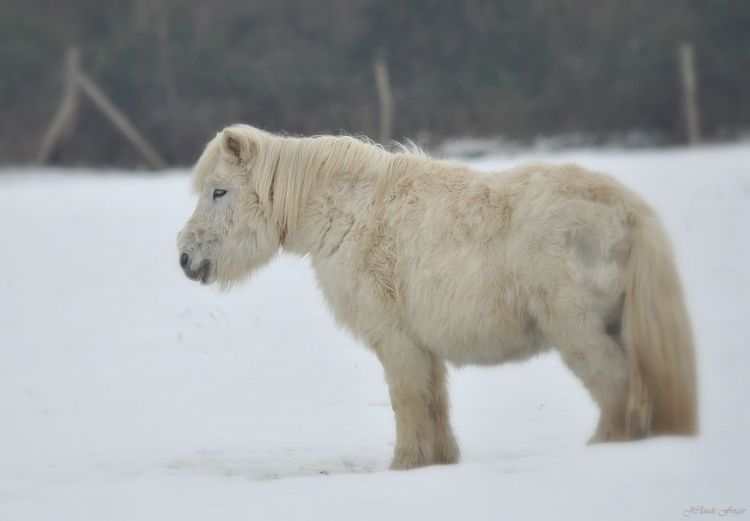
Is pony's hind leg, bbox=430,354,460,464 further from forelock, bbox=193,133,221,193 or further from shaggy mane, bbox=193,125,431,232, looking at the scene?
forelock, bbox=193,133,221,193

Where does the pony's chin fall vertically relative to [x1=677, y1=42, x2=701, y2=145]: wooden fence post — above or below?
below

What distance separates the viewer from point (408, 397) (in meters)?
5.02

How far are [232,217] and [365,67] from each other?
16973 mm

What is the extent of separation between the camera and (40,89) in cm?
2230

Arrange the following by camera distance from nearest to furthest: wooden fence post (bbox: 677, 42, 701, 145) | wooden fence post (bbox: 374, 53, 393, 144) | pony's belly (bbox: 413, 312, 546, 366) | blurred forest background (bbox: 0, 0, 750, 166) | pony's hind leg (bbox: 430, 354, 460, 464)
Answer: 1. pony's belly (bbox: 413, 312, 546, 366)
2. pony's hind leg (bbox: 430, 354, 460, 464)
3. wooden fence post (bbox: 677, 42, 701, 145)
4. wooden fence post (bbox: 374, 53, 393, 144)
5. blurred forest background (bbox: 0, 0, 750, 166)

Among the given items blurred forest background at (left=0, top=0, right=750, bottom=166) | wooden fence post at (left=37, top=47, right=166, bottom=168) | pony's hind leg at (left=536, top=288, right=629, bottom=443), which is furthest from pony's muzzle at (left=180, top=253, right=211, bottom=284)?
wooden fence post at (left=37, top=47, right=166, bottom=168)

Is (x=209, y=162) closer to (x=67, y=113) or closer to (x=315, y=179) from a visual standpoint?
(x=315, y=179)

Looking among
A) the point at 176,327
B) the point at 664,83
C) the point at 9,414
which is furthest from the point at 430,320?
the point at 664,83

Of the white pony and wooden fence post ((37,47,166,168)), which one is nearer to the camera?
the white pony

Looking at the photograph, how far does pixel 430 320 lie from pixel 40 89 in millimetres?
19709

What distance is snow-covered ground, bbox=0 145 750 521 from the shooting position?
4.01 meters

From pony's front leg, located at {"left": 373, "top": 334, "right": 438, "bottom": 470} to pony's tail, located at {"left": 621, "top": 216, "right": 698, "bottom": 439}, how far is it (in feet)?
3.58

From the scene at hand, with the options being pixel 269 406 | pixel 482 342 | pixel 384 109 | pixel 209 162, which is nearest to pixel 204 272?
pixel 209 162

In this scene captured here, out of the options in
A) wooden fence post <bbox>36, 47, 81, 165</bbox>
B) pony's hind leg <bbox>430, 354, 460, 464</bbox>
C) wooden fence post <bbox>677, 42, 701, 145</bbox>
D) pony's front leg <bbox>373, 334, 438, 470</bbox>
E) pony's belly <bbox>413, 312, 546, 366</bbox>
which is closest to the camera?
pony's belly <bbox>413, 312, 546, 366</bbox>
